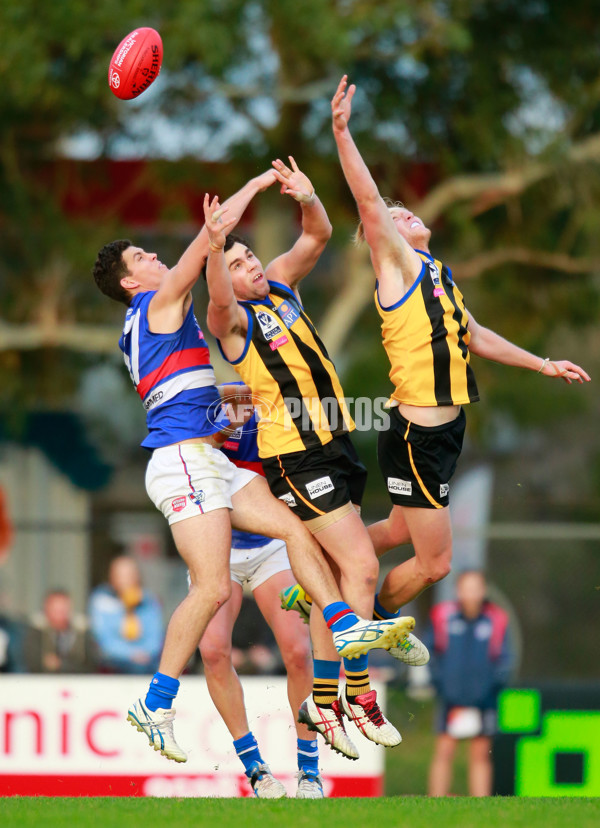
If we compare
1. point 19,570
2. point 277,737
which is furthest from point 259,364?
point 19,570

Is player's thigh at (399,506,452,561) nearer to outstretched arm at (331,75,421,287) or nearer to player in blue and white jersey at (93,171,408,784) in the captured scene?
player in blue and white jersey at (93,171,408,784)

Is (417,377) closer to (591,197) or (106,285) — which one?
(106,285)

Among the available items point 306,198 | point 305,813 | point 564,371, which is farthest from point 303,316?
point 305,813

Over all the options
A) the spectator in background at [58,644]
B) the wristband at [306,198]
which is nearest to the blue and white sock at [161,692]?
the wristband at [306,198]

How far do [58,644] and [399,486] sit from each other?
6111 millimetres

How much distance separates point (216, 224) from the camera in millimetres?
5969

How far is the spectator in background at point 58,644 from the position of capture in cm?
1140

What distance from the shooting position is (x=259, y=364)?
640cm

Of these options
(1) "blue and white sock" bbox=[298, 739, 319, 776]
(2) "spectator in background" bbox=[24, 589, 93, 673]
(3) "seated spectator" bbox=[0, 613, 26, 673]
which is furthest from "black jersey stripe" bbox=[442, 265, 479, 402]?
(2) "spectator in background" bbox=[24, 589, 93, 673]

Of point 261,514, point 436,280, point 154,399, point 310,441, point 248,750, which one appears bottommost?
point 248,750

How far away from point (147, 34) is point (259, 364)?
209 cm

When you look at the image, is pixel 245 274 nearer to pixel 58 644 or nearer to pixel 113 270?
pixel 113 270

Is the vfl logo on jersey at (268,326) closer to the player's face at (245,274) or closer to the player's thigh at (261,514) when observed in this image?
the player's face at (245,274)

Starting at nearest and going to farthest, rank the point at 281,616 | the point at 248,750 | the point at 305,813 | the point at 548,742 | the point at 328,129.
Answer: the point at 305,813
the point at 248,750
the point at 281,616
the point at 548,742
the point at 328,129
